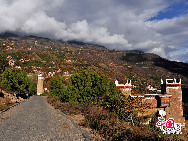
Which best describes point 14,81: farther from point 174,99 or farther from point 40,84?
point 40,84

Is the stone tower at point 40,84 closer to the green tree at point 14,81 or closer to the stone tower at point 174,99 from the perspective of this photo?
the green tree at point 14,81

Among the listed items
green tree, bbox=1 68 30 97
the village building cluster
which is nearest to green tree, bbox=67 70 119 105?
the village building cluster

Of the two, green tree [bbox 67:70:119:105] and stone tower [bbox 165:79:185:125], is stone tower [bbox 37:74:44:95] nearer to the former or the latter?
green tree [bbox 67:70:119:105]

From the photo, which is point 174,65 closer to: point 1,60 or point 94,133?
point 1,60

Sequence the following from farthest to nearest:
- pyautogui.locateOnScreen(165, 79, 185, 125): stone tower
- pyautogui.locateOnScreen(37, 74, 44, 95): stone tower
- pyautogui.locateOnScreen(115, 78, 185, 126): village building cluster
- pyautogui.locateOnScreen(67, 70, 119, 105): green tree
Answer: pyautogui.locateOnScreen(37, 74, 44, 95): stone tower, pyautogui.locateOnScreen(67, 70, 119, 105): green tree, pyautogui.locateOnScreen(165, 79, 185, 125): stone tower, pyautogui.locateOnScreen(115, 78, 185, 126): village building cluster

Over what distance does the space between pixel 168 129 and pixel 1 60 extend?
38.2m

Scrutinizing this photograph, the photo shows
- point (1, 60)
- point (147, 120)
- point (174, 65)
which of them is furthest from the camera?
point (174, 65)

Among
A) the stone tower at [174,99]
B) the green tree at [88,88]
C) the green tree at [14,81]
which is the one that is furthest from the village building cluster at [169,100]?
the green tree at [14,81]

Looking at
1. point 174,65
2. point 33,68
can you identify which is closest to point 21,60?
point 33,68

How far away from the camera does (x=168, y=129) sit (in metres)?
4.81

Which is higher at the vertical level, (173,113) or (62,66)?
(62,66)

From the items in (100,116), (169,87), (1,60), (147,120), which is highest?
(1,60)

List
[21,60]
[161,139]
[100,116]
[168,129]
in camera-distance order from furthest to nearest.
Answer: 1. [21,60]
2. [100,116]
3. [161,139]
4. [168,129]

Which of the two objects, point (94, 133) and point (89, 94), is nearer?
point (94, 133)
